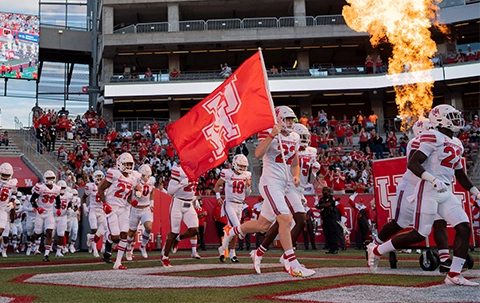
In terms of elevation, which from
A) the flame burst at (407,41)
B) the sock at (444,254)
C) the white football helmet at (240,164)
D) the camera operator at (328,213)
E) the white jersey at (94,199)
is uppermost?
the flame burst at (407,41)

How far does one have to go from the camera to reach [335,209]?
55.7 ft

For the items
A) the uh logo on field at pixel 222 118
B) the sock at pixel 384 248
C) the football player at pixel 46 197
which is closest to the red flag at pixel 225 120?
the uh logo on field at pixel 222 118

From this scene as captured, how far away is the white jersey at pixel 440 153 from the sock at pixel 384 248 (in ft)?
4.01

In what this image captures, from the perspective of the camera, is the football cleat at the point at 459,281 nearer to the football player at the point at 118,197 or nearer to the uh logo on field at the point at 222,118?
the uh logo on field at the point at 222,118

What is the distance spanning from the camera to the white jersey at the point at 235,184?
499 inches

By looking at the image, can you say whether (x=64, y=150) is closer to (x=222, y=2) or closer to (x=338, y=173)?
(x=338, y=173)

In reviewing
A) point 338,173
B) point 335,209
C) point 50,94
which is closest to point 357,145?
point 338,173

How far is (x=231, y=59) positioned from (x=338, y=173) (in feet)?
84.8

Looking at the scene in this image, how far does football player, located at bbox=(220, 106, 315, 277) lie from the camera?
8031 millimetres

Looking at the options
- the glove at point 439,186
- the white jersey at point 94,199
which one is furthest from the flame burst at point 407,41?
the glove at point 439,186

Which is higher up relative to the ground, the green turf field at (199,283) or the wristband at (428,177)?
the wristband at (428,177)

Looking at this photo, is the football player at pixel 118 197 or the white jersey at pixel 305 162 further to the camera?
the football player at pixel 118 197

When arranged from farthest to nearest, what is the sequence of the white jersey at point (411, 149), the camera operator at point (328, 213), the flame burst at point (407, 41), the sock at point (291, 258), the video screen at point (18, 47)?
the video screen at point (18, 47), the flame burst at point (407, 41), the camera operator at point (328, 213), the white jersey at point (411, 149), the sock at point (291, 258)

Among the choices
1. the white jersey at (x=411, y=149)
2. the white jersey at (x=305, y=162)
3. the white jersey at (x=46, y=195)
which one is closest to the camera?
the white jersey at (x=411, y=149)
